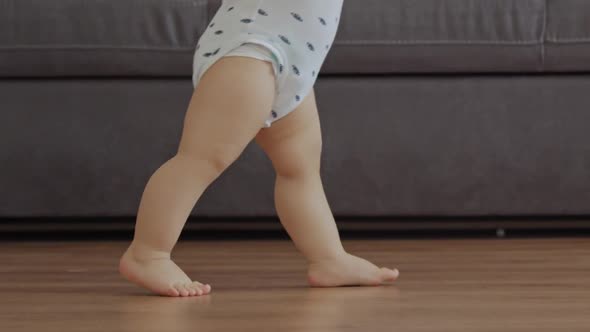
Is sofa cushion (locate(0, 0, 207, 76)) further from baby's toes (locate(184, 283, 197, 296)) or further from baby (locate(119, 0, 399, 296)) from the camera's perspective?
baby's toes (locate(184, 283, 197, 296))

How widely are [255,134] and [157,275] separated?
0.69ft

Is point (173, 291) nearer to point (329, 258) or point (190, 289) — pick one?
point (190, 289)

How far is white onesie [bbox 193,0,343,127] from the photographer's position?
1385mm

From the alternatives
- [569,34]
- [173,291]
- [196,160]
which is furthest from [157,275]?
[569,34]

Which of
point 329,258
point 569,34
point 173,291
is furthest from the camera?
point 569,34

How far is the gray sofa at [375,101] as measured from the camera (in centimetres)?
194

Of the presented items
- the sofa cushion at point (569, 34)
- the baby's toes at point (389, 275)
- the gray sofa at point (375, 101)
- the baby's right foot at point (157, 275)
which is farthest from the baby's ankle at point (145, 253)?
the sofa cushion at point (569, 34)

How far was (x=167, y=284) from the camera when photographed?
4.42ft

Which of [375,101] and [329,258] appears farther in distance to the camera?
[375,101]

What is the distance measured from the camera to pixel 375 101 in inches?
77.2

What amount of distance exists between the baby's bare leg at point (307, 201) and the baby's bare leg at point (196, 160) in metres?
0.09

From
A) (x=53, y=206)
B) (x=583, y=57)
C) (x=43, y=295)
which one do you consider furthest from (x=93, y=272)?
(x=583, y=57)

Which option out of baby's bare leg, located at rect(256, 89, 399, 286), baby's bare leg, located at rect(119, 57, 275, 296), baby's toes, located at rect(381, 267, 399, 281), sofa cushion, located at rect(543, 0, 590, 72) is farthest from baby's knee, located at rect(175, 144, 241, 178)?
sofa cushion, located at rect(543, 0, 590, 72)

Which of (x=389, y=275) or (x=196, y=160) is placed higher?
(x=196, y=160)
